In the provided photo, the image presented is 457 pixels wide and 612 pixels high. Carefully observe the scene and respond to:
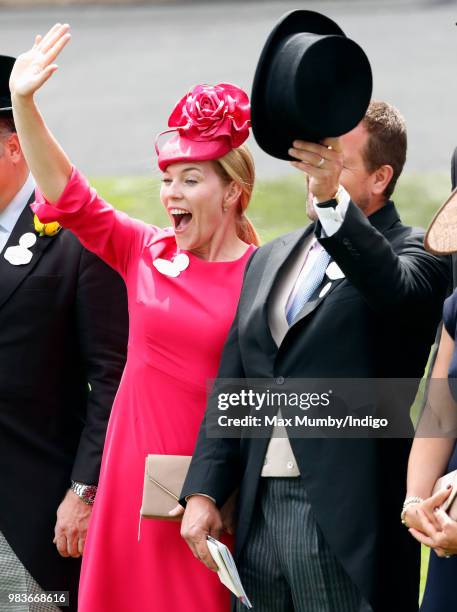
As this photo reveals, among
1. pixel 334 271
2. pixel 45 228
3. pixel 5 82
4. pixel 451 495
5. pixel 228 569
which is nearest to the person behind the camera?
pixel 451 495

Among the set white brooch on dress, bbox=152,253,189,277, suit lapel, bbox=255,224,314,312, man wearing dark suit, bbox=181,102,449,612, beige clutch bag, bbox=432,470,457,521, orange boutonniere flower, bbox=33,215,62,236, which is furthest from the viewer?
orange boutonniere flower, bbox=33,215,62,236

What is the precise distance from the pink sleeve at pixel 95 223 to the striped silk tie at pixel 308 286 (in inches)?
25.1

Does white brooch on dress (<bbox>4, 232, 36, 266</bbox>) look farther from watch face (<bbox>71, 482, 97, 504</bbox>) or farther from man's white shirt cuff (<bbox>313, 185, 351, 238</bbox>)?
man's white shirt cuff (<bbox>313, 185, 351, 238</bbox>)

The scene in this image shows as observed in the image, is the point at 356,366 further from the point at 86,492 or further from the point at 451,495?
the point at 86,492

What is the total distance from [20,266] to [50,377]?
378mm

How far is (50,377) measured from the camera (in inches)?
183

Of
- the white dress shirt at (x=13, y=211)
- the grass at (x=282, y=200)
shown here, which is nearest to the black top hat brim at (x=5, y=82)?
the white dress shirt at (x=13, y=211)

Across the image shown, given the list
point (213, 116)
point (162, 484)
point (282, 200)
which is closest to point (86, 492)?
point (162, 484)

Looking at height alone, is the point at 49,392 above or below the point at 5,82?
below

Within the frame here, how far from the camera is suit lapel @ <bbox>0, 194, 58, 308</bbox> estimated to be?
461 centimetres

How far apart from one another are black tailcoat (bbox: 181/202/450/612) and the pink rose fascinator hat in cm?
48

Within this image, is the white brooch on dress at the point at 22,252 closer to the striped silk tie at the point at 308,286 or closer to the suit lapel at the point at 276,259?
the suit lapel at the point at 276,259

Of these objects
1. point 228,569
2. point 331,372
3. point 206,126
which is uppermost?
point 206,126

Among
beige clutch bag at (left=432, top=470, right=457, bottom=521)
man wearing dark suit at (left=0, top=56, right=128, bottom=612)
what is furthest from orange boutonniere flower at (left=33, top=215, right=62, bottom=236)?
beige clutch bag at (left=432, top=470, right=457, bottom=521)
